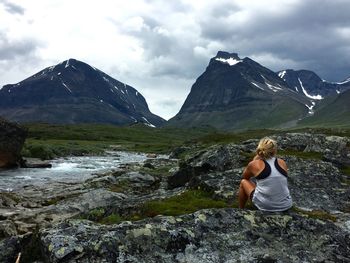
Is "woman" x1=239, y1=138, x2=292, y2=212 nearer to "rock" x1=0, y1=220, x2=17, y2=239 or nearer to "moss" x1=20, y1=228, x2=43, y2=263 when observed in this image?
"moss" x1=20, y1=228, x2=43, y2=263

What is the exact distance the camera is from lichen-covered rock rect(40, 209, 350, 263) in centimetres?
1139

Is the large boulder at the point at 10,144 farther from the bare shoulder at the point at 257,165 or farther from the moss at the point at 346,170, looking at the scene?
the bare shoulder at the point at 257,165

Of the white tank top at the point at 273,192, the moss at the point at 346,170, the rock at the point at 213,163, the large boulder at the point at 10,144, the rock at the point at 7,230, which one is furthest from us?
the large boulder at the point at 10,144

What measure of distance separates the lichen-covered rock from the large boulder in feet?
242

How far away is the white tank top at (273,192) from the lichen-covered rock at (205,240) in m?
0.32

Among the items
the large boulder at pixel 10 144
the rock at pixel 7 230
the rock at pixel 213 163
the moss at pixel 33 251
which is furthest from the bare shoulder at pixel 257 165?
the large boulder at pixel 10 144

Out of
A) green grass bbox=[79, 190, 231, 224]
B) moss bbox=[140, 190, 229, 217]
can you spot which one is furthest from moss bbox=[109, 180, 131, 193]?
green grass bbox=[79, 190, 231, 224]

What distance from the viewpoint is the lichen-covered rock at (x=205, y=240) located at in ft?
37.4

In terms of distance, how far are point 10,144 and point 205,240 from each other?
76216 millimetres

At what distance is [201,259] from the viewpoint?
11820 mm

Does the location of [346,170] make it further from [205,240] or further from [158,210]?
[205,240]

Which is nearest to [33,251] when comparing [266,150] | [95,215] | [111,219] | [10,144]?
[111,219]

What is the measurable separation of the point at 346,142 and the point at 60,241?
23049 mm

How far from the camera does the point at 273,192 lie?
1353cm
